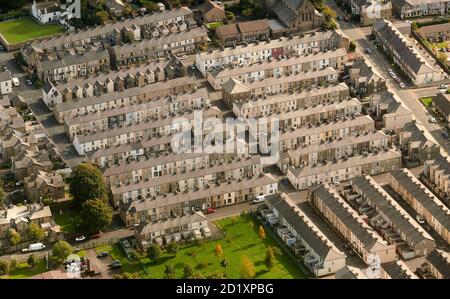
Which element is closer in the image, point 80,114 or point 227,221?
point 227,221

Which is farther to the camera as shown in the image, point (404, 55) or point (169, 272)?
point (404, 55)

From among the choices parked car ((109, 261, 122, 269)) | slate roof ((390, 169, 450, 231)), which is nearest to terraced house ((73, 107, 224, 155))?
parked car ((109, 261, 122, 269))

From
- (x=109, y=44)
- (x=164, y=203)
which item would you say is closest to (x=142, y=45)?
(x=109, y=44)

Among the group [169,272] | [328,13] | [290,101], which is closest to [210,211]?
[169,272]

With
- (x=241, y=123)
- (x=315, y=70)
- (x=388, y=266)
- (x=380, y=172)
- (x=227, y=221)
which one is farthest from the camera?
(x=315, y=70)

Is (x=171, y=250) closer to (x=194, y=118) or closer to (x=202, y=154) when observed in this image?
(x=202, y=154)

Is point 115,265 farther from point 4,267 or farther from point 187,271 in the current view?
point 4,267

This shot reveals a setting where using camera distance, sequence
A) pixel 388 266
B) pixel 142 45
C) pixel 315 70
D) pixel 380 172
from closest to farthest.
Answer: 1. pixel 388 266
2. pixel 380 172
3. pixel 315 70
4. pixel 142 45

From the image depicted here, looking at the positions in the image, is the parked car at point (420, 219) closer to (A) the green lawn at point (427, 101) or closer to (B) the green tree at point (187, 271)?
(B) the green tree at point (187, 271)
